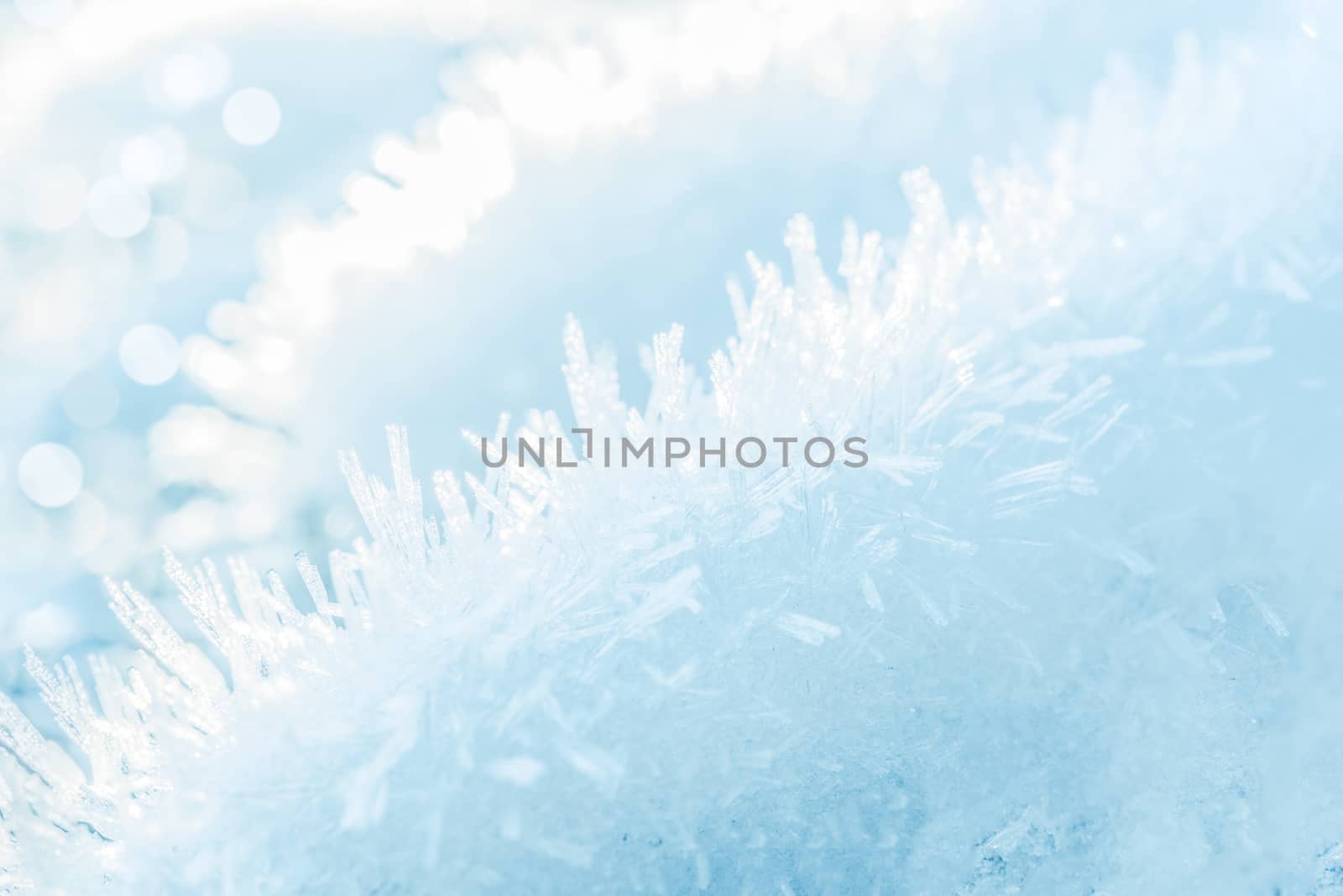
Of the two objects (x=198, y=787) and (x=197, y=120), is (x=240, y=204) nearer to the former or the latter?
(x=197, y=120)

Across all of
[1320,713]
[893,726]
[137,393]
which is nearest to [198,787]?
[893,726]

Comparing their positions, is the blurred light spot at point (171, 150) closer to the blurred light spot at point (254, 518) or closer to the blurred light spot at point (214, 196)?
the blurred light spot at point (214, 196)

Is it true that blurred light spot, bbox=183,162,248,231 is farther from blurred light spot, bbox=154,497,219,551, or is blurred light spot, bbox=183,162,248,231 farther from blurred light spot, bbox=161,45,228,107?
blurred light spot, bbox=154,497,219,551

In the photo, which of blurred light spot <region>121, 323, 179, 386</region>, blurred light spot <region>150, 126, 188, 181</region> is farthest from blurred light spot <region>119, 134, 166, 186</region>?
blurred light spot <region>121, 323, 179, 386</region>

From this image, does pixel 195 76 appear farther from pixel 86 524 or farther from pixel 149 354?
pixel 86 524

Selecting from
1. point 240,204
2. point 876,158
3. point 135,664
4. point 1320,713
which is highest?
point 240,204

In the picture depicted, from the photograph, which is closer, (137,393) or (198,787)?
(198,787)
